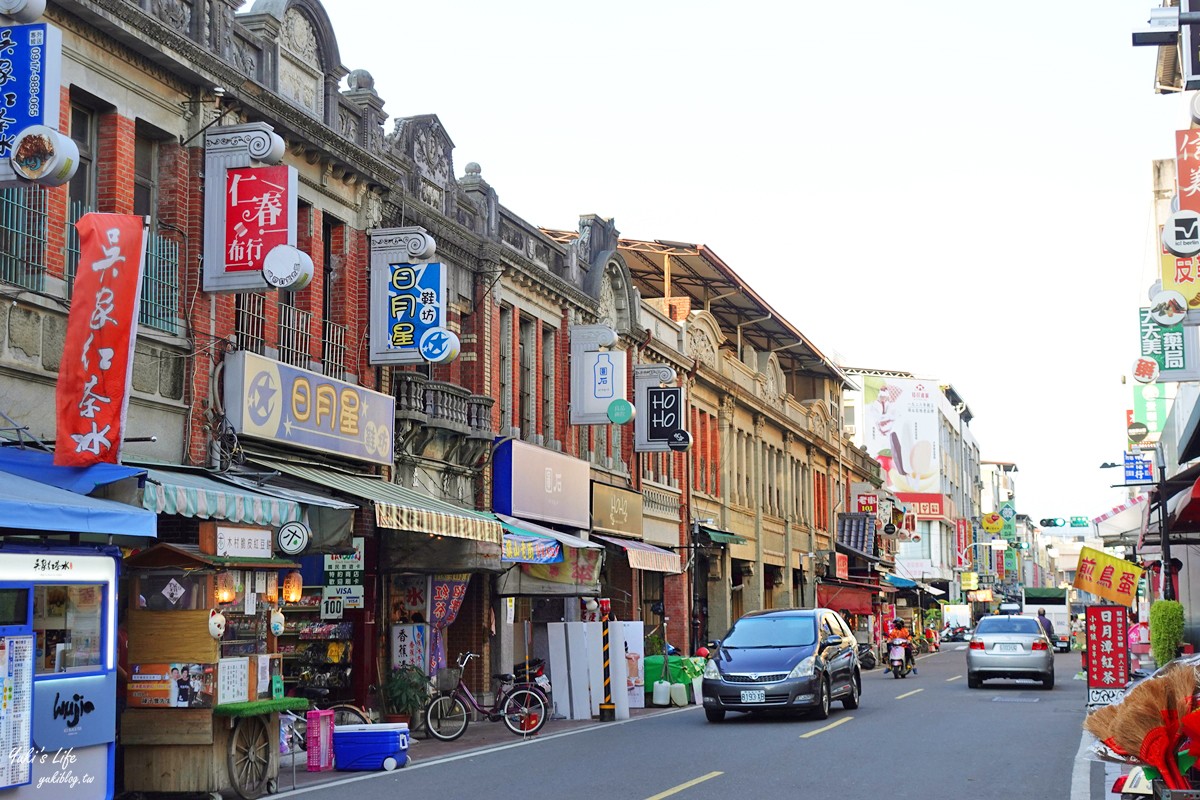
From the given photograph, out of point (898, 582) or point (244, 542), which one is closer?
point (244, 542)

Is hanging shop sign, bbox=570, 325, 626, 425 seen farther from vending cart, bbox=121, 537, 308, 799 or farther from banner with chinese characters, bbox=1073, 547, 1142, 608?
vending cart, bbox=121, 537, 308, 799

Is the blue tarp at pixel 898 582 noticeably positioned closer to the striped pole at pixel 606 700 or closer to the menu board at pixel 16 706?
the striped pole at pixel 606 700

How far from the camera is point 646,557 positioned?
30.6m

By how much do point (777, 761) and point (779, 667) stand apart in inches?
214

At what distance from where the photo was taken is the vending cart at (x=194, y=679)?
13.2 meters

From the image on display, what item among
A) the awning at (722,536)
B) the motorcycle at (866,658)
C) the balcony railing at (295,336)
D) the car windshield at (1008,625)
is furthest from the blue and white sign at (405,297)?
the motorcycle at (866,658)

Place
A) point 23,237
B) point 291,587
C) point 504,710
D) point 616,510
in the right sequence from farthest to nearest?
point 616,510
point 504,710
point 291,587
point 23,237

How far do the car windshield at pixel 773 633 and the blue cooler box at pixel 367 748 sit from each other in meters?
7.53

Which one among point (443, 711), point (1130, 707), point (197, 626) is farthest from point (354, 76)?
point (1130, 707)

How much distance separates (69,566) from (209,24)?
29.5 ft

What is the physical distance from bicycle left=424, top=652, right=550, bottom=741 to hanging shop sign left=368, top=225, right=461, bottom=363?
5008mm

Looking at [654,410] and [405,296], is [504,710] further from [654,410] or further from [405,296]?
[654,410]

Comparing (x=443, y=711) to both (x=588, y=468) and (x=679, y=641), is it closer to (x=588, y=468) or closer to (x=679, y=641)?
(x=588, y=468)

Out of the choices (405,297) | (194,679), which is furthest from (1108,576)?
(194,679)
